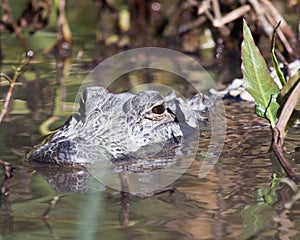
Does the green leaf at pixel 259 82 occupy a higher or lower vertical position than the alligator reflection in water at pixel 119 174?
higher

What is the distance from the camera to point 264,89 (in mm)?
3322

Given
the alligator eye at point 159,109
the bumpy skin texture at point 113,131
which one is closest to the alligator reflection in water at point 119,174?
the bumpy skin texture at point 113,131

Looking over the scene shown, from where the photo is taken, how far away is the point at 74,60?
6352 millimetres

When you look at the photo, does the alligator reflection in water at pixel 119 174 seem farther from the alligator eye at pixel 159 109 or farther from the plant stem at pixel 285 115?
the plant stem at pixel 285 115

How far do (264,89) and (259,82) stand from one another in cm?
4

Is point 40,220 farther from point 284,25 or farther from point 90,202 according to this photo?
point 284,25

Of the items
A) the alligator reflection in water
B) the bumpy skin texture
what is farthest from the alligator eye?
the alligator reflection in water

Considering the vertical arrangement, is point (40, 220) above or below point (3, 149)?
below

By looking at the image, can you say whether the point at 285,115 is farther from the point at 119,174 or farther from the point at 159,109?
the point at 159,109

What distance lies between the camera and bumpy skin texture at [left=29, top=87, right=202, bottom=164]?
11.9ft

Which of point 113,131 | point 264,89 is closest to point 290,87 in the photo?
point 264,89

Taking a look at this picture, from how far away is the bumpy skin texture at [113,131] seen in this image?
3.62m

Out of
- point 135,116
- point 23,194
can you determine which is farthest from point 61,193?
point 135,116

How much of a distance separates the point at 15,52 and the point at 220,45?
1657 mm
